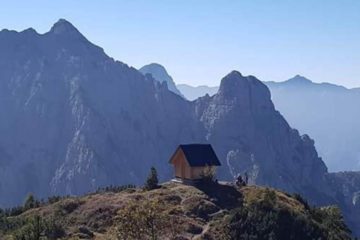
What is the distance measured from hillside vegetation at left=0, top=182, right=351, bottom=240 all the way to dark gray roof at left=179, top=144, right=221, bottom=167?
3421 mm

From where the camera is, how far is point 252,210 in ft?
203

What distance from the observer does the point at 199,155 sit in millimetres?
77562

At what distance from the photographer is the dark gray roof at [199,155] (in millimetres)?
76269

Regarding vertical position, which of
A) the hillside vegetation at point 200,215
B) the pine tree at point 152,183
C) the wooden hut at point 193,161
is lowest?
the hillside vegetation at point 200,215

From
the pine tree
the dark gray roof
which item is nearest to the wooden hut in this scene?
the dark gray roof

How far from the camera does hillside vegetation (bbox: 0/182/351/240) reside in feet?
193

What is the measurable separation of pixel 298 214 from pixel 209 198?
11.3 metres

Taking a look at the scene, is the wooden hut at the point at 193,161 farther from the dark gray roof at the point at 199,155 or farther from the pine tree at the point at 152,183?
the pine tree at the point at 152,183

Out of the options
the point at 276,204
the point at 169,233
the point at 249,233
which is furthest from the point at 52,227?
the point at 276,204

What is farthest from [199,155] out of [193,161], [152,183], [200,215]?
[200,215]

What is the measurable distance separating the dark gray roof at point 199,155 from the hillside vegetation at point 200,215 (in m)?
3.42

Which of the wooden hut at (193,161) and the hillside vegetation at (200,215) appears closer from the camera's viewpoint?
the hillside vegetation at (200,215)

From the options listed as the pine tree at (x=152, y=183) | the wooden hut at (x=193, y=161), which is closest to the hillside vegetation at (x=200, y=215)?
the pine tree at (x=152, y=183)

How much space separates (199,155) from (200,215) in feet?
44.6
